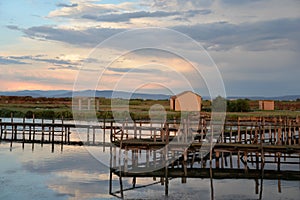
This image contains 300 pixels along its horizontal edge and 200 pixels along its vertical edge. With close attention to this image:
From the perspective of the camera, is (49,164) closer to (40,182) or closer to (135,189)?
(40,182)

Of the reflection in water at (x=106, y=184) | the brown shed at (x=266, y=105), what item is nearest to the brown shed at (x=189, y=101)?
the brown shed at (x=266, y=105)

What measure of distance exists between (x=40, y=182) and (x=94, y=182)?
2466 millimetres

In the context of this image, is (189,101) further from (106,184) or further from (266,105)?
(106,184)

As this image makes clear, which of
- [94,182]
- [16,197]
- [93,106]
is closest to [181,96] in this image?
[93,106]

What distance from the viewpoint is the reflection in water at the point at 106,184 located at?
19203 millimetres

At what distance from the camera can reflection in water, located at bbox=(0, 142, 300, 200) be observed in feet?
63.0

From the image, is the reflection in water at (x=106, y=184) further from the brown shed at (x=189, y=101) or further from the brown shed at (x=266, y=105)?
the brown shed at (x=266, y=105)

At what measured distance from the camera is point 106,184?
21.5 meters

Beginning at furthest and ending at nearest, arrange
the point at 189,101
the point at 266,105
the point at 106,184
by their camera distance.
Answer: the point at 266,105
the point at 189,101
the point at 106,184

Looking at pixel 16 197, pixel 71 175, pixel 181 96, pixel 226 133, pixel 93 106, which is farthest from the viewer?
pixel 93 106

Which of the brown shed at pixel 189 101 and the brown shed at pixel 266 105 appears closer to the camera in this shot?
the brown shed at pixel 189 101

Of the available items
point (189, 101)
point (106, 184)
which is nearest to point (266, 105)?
point (189, 101)

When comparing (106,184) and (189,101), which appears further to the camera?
(189,101)

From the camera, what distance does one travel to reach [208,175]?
749 inches
